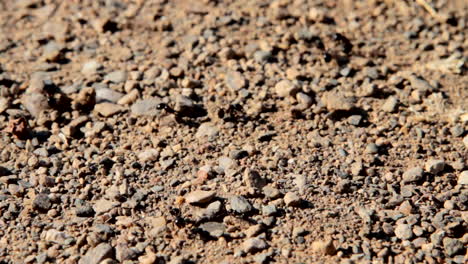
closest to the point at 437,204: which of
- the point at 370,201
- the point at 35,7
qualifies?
the point at 370,201

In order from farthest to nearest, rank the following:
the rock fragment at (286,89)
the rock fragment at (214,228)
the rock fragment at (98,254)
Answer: the rock fragment at (286,89)
the rock fragment at (214,228)
the rock fragment at (98,254)

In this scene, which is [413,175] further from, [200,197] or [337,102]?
[200,197]

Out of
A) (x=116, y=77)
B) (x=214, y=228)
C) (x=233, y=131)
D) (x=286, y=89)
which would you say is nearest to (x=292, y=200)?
(x=214, y=228)

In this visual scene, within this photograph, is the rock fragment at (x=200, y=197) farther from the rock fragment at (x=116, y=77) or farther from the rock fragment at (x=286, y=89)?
the rock fragment at (x=116, y=77)

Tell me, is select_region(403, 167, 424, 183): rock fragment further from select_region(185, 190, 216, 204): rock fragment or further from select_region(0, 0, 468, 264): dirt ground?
select_region(185, 190, 216, 204): rock fragment

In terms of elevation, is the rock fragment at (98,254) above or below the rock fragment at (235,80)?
below

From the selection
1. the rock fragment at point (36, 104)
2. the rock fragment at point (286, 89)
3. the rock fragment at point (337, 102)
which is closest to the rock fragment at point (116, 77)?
Result: the rock fragment at point (36, 104)

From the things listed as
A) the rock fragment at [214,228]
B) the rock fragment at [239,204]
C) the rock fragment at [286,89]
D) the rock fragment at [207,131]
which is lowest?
the rock fragment at [214,228]

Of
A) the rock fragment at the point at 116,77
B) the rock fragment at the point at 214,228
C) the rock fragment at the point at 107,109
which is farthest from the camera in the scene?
the rock fragment at the point at 116,77

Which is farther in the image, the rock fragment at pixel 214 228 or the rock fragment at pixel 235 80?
the rock fragment at pixel 235 80
